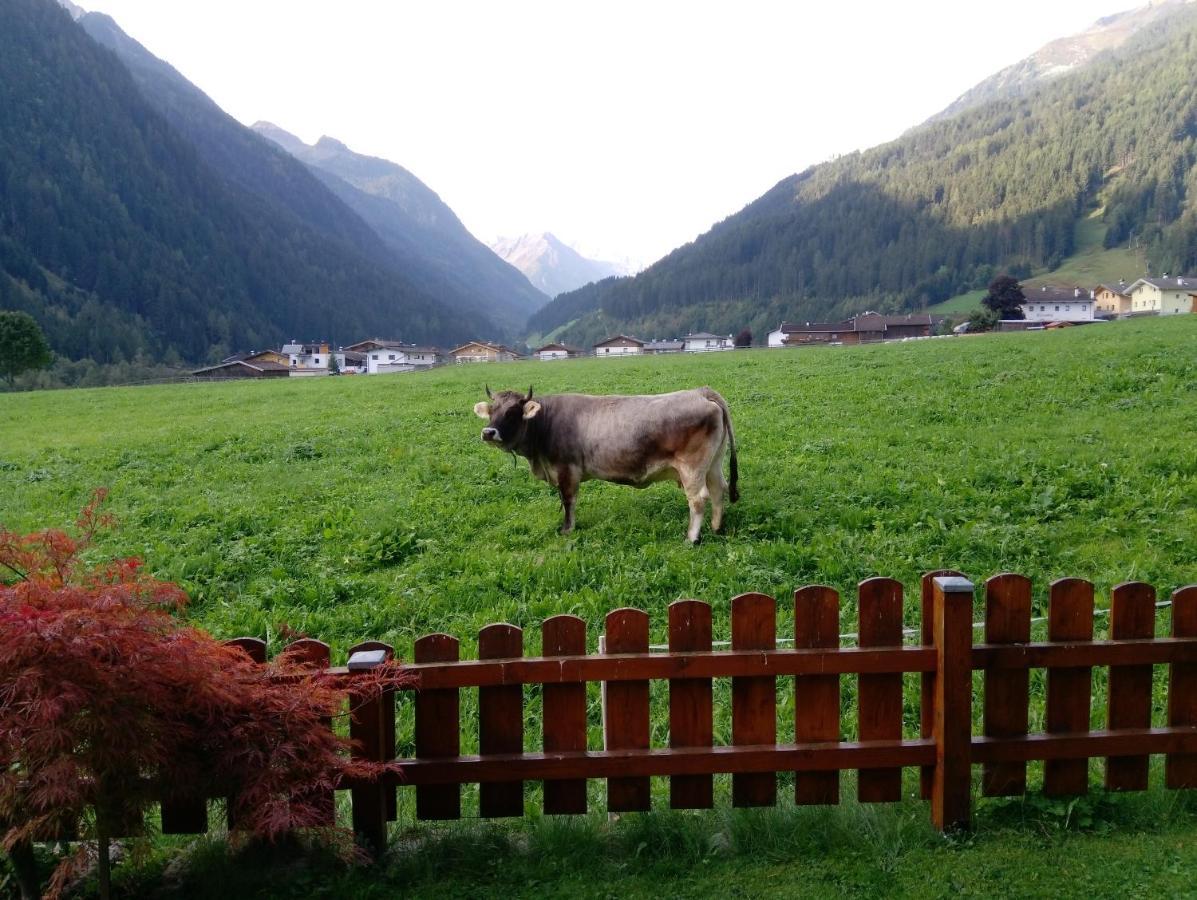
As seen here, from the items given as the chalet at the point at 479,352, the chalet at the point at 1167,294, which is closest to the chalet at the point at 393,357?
the chalet at the point at 479,352

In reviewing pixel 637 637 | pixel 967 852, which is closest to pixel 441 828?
pixel 637 637

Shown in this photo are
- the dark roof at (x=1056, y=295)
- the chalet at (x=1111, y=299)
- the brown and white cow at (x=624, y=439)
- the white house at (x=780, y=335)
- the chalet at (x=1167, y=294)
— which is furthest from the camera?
the white house at (x=780, y=335)

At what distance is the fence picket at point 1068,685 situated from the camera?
4.40 meters

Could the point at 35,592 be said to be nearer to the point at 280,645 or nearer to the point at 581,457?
the point at 280,645

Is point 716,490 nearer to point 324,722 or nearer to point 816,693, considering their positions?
point 816,693

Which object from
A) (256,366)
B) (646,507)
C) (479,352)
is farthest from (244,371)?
(646,507)

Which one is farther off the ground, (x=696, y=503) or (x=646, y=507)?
(x=696, y=503)

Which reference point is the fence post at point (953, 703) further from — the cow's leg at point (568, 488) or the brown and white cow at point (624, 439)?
the cow's leg at point (568, 488)

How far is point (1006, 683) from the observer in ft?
14.6

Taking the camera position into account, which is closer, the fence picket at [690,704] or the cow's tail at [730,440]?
the fence picket at [690,704]

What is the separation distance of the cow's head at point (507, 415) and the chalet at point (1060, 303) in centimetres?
15823

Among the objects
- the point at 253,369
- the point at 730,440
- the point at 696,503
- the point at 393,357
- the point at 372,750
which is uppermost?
the point at 393,357

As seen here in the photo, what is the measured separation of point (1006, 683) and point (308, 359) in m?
153

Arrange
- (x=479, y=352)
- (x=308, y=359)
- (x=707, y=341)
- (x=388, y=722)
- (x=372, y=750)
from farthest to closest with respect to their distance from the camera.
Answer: (x=707, y=341)
(x=479, y=352)
(x=308, y=359)
(x=388, y=722)
(x=372, y=750)
